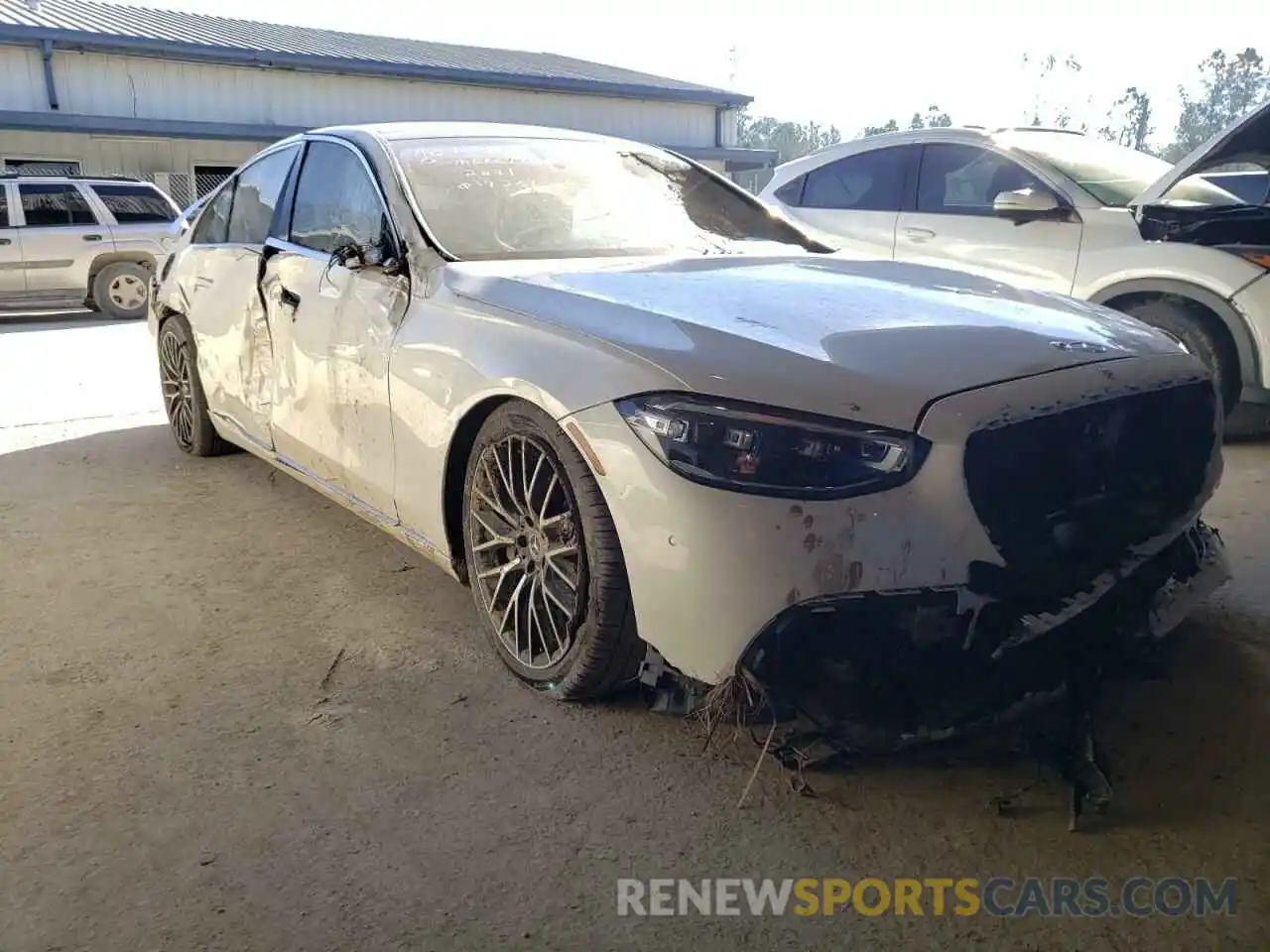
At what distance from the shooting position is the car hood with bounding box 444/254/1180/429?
227 centimetres

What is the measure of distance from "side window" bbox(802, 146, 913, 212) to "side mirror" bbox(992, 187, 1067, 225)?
0.85m

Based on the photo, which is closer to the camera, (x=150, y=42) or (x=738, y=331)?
(x=738, y=331)

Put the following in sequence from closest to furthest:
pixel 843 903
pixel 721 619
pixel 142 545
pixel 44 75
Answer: pixel 843 903
pixel 721 619
pixel 142 545
pixel 44 75

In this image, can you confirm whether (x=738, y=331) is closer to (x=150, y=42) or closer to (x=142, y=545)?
(x=142, y=545)

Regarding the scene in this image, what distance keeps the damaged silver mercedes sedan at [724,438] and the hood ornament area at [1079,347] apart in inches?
0.9

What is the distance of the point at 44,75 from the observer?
17.3 m

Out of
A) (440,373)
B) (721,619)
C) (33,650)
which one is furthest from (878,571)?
(33,650)

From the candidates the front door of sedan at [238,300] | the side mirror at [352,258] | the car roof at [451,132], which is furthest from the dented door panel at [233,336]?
the side mirror at [352,258]

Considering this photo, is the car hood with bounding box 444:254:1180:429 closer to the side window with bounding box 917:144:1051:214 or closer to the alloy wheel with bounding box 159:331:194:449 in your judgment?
the alloy wheel with bounding box 159:331:194:449

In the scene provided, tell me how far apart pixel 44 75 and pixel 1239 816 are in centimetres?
1993

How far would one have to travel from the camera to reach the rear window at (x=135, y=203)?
12.6 meters

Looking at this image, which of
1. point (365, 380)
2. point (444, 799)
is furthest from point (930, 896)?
point (365, 380)

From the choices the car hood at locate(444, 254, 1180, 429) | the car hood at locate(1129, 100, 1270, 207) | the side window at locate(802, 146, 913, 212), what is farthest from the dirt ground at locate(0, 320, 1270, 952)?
A: the side window at locate(802, 146, 913, 212)

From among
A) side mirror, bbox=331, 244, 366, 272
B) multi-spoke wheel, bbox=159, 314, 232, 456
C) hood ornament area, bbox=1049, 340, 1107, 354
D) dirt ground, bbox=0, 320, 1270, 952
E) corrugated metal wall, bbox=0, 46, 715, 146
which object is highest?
corrugated metal wall, bbox=0, 46, 715, 146
